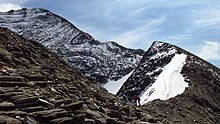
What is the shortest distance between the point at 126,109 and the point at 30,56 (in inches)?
365

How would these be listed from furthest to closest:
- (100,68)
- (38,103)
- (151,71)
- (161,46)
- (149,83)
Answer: (100,68), (161,46), (151,71), (149,83), (38,103)

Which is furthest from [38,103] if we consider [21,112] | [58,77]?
[58,77]

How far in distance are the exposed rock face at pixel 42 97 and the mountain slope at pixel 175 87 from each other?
1060 cm

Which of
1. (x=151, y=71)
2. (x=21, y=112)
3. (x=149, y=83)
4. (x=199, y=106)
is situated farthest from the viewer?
(x=151, y=71)

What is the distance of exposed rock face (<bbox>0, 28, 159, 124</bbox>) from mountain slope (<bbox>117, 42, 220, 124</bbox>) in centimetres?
1060

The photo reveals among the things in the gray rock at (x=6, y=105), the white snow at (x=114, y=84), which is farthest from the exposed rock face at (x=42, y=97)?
the white snow at (x=114, y=84)

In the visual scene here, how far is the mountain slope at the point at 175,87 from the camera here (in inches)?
1958

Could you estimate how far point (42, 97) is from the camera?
22266 millimetres

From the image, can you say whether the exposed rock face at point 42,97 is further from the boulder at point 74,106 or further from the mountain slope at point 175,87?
the mountain slope at point 175,87

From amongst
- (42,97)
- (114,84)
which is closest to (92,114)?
(42,97)

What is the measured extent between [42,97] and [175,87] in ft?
159

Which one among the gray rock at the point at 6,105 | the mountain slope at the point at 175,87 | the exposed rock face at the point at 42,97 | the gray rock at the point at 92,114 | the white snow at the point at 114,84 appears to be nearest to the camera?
the gray rock at the point at 6,105

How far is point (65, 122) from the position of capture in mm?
21031

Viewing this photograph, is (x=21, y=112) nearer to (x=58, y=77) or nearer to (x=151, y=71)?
(x=58, y=77)
